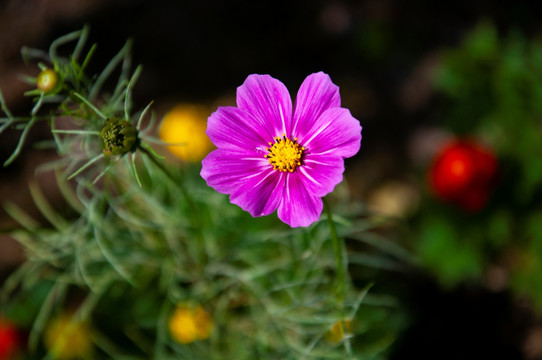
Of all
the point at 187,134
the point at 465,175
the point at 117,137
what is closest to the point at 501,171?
the point at 465,175

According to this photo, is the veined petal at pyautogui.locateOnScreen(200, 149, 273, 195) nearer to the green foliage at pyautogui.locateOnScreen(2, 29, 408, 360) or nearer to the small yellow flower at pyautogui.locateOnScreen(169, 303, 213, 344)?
the green foliage at pyautogui.locateOnScreen(2, 29, 408, 360)

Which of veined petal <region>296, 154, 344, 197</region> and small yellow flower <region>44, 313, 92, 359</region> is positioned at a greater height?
veined petal <region>296, 154, 344, 197</region>

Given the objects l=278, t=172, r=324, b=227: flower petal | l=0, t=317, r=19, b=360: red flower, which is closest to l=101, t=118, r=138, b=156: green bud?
l=278, t=172, r=324, b=227: flower petal

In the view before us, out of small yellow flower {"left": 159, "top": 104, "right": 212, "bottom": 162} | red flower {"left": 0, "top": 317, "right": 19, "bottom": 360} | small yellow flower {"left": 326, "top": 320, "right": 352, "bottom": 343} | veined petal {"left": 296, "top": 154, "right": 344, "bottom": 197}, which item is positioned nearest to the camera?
veined petal {"left": 296, "top": 154, "right": 344, "bottom": 197}

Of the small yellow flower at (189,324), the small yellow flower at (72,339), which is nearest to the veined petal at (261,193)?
the small yellow flower at (189,324)

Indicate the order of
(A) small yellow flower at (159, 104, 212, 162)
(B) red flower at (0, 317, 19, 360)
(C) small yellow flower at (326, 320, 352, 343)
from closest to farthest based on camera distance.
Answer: (C) small yellow flower at (326, 320, 352, 343) → (B) red flower at (0, 317, 19, 360) → (A) small yellow flower at (159, 104, 212, 162)

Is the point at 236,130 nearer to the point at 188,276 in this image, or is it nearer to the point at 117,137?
the point at 117,137

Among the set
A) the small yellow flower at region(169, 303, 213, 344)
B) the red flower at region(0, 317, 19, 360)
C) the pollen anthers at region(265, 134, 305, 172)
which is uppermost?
the pollen anthers at region(265, 134, 305, 172)

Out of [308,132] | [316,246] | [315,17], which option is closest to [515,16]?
[315,17]
